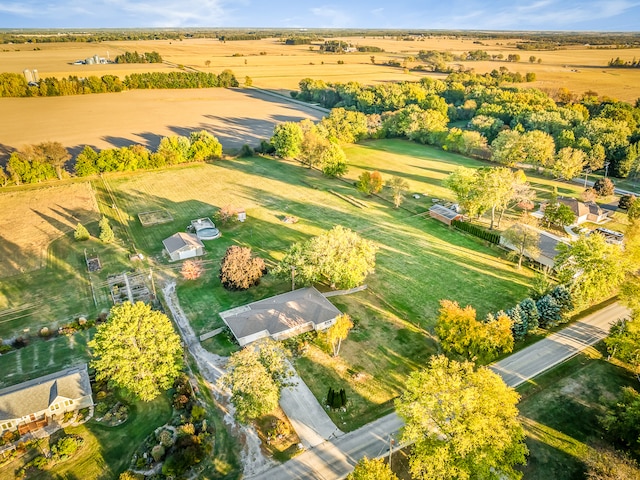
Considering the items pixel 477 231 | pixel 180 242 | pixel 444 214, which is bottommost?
pixel 180 242

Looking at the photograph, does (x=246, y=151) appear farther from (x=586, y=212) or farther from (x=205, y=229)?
(x=586, y=212)

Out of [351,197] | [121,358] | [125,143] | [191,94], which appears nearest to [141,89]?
[191,94]

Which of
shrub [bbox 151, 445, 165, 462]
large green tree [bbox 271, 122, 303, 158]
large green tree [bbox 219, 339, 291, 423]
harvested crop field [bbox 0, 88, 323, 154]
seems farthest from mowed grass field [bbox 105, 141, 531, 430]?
harvested crop field [bbox 0, 88, 323, 154]

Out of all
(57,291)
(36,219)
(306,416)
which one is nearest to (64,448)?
(306,416)

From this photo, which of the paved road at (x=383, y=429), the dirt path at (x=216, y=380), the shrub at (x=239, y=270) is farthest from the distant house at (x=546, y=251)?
the dirt path at (x=216, y=380)

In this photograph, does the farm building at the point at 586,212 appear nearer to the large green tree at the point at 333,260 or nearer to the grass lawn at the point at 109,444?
the large green tree at the point at 333,260

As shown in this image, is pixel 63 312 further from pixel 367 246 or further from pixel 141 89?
pixel 141 89
